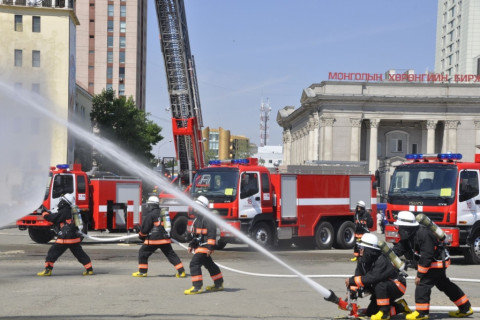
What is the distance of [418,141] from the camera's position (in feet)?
281

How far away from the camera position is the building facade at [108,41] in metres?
96.9

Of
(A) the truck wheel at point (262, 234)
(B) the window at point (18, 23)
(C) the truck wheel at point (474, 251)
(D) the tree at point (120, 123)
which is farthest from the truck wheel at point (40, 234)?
(D) the tree at point (120, 123)

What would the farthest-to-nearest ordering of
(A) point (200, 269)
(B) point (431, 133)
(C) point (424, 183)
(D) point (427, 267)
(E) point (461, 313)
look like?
(B) point (431, 133) < (C) point (424, 183) < (A) point (200, 269) < (E) point (461, 313) < (D) point (427, 267)

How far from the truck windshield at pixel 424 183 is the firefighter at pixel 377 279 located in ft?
28.0

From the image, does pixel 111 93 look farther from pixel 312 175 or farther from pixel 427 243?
pixel 427 243

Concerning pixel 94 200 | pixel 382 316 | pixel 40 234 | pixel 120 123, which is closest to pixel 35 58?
pixel 382 316

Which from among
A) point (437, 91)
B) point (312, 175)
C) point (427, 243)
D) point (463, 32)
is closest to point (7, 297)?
point (427, 243)

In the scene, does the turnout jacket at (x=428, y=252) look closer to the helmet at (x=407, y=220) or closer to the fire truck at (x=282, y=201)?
the helmet at (x=407, y=220)

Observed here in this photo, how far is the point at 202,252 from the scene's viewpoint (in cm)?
1236

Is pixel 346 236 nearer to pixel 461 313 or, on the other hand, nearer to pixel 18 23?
pixel 461 313

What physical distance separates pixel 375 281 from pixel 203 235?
3856 millimetres

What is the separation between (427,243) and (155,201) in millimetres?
6407

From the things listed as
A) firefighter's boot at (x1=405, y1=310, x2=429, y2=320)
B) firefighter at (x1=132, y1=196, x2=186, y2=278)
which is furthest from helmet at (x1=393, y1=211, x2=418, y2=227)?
firefighter at (x1=132, y1=196, x2=186, y2=278)

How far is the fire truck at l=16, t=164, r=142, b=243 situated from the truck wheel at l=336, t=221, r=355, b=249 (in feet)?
22.3
